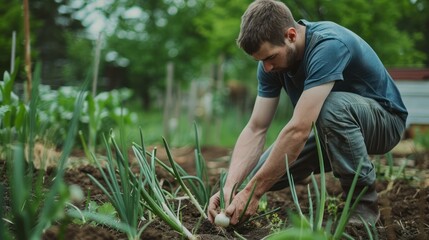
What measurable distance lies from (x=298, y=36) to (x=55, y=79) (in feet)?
20.4

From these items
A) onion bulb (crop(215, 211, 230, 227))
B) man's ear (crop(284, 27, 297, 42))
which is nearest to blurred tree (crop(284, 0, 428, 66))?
man's ear (crop(284, 27, 297, 42))

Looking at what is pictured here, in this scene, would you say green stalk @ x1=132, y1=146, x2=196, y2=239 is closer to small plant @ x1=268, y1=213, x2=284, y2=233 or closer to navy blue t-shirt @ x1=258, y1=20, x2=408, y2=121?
small plant @ x1=268, y1=213, x2=284, y2=233

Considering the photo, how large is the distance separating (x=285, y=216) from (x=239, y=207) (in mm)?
600

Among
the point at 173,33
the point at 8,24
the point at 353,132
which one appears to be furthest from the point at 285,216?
the point at 173,33

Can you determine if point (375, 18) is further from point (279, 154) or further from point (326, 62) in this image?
point (279, 154)

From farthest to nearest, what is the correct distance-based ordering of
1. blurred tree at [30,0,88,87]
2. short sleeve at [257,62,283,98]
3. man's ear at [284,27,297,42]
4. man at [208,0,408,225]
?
blurred tree at [30,0,88,87]
short sleeve at [257,62,283,98]
man's ear at [284,27,297,42]
man at [208,0,408,225]

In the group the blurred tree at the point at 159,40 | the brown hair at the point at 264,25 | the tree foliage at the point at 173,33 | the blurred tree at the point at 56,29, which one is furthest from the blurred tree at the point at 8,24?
the blurred tree at the point at 159,40

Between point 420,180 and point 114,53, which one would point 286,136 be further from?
point 114,53

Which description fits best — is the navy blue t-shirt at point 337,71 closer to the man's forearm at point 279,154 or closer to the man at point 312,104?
the man at point 312,104

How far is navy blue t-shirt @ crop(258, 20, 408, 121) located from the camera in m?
2.06

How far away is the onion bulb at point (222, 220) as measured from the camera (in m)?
1.88

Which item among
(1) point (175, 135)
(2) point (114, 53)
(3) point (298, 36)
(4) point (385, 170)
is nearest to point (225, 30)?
(1) point (175, 135)

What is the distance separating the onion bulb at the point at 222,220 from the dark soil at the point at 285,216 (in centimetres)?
4

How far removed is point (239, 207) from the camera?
6.29 ft
